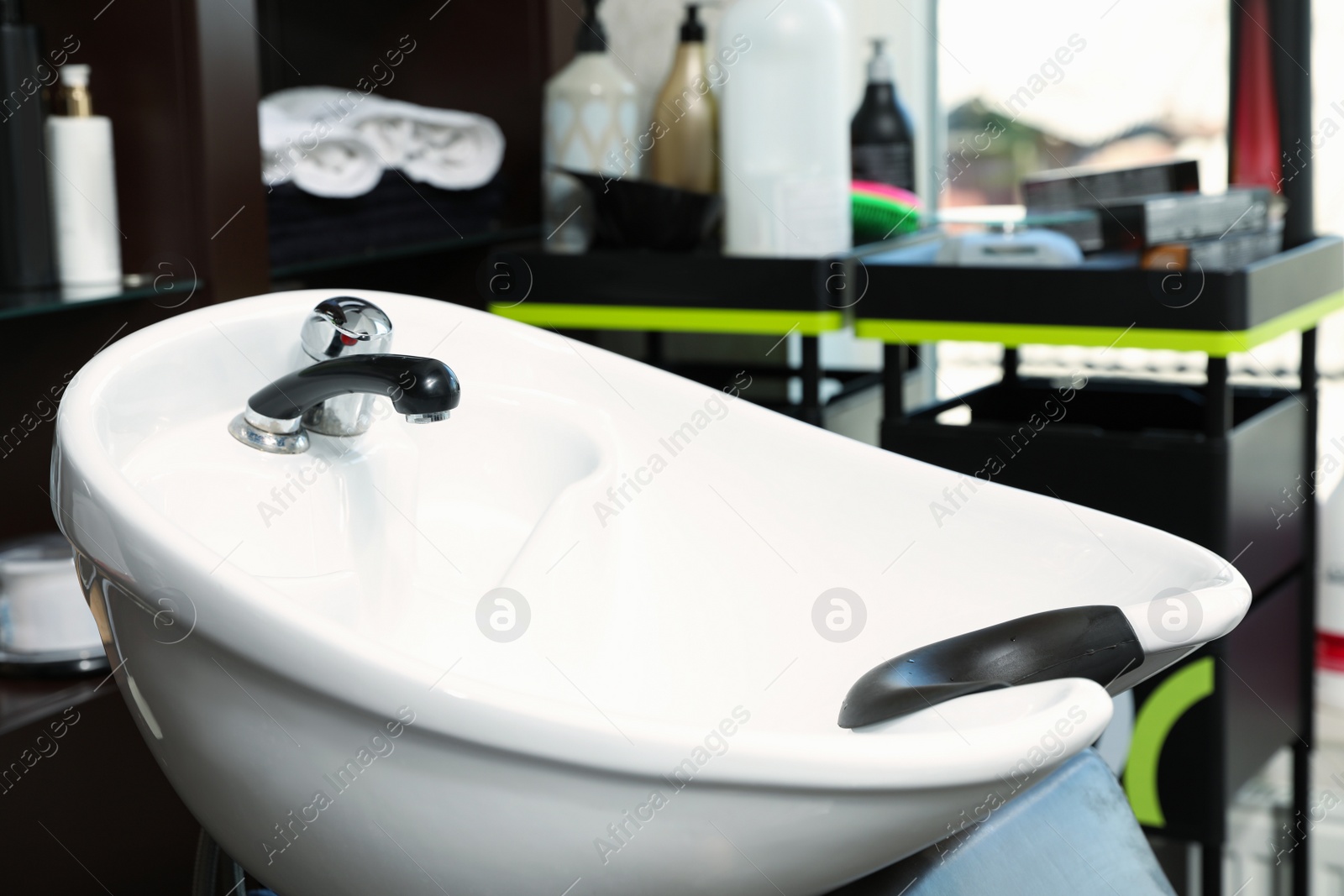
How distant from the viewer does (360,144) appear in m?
1.34

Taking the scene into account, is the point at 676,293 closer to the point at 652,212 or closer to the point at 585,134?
the point at 652,212

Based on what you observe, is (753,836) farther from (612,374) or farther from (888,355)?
(888,355)

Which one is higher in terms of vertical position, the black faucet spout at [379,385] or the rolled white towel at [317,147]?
the rolled white towel at [317,147]

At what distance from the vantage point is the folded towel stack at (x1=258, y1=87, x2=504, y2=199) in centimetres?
129

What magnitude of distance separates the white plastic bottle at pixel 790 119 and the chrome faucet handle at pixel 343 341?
0.62 m

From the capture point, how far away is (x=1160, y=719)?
1.26 m

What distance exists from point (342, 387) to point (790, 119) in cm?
75

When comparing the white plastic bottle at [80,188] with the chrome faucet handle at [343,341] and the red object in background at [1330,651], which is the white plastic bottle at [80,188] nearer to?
the chrome faucet handle at [343,341]

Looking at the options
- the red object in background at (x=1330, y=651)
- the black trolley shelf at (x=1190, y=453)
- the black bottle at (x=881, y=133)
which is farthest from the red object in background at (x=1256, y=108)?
the red object in background at (x=1330, y=651)

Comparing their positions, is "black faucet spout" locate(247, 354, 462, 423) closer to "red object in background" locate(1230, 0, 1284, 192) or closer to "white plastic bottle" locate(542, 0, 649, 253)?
"white plastic bottle" locate(542, 0, 649, 253)

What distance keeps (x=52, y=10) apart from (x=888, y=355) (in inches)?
31.6

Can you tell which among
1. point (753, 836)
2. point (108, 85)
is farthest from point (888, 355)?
point (753, 836)

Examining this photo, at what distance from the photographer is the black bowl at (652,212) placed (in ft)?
4.51

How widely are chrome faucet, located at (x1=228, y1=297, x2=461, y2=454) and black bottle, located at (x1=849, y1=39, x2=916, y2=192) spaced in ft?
2.98
